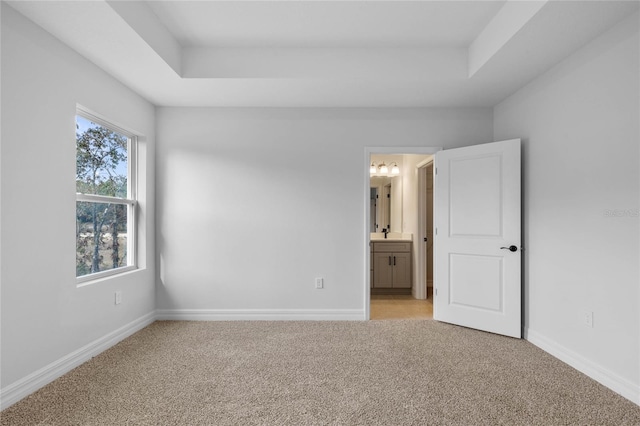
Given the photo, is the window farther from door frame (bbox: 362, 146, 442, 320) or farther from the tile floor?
the tile floor

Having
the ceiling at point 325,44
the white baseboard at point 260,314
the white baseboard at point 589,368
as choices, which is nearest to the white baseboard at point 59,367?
the white baseboard at point 260,314

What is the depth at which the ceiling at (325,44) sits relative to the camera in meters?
2.27

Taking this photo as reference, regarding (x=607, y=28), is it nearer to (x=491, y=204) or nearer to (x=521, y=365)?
(x=491, y=204)

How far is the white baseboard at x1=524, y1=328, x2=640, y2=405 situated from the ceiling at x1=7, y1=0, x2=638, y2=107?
2.28m

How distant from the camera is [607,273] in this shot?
239 centimetres

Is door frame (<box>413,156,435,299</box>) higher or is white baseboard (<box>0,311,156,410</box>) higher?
door frame (<box>413,156,435,299</box>)

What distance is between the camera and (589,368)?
252cm

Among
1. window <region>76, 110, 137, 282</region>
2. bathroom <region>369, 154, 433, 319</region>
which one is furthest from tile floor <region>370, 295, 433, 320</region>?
window <region>76, 110, 137, 282</region>

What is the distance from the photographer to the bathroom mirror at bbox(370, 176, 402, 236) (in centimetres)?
585

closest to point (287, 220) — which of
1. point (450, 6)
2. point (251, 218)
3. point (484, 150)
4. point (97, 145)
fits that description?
point (251, 218)

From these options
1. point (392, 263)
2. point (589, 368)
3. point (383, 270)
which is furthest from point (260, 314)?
point (589, 368)

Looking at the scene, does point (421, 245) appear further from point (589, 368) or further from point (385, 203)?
point (589, 368)

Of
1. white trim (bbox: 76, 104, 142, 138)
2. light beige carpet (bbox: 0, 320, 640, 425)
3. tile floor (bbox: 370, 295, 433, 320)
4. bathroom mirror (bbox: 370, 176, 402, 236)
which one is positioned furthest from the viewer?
bathroom mirror (bbox: 370, 176, 402, 236)

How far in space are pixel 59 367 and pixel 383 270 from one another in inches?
155
